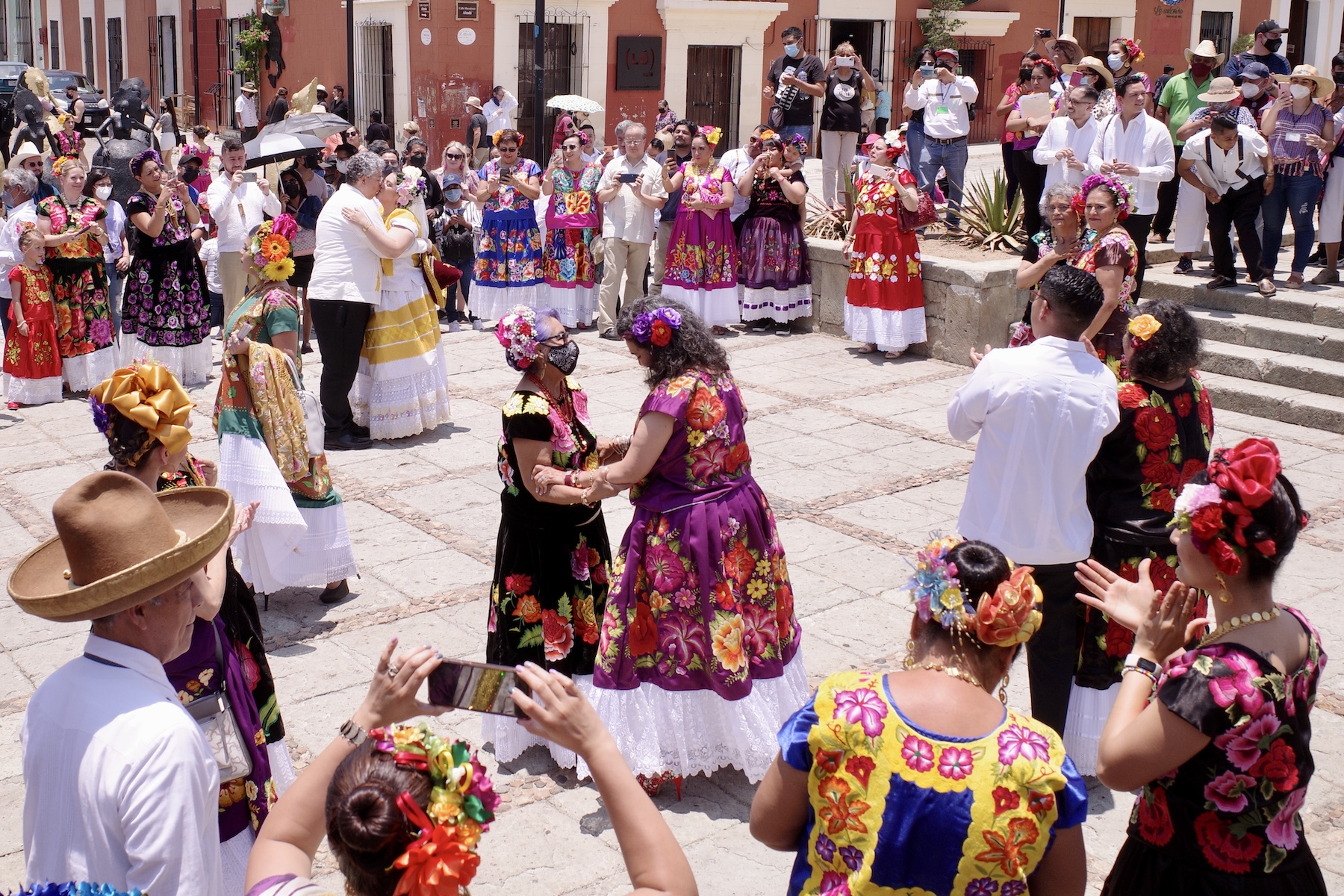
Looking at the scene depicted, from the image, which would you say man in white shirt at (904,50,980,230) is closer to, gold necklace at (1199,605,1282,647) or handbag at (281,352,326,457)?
handbag at (281,352,326,457)

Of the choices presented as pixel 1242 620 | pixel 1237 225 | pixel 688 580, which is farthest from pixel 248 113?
pixel 1242 620

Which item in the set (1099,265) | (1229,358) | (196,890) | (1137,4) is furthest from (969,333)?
(1137,4)

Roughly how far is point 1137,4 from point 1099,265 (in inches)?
943

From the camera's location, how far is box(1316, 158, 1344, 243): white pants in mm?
11219

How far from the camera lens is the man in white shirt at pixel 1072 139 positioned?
1034 centimetres

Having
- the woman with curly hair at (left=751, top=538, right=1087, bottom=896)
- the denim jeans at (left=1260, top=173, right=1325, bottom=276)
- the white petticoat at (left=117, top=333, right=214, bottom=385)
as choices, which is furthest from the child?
the denim jeans at (left=1260, top=173, right=1325, bottom=276)

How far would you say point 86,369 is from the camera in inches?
402

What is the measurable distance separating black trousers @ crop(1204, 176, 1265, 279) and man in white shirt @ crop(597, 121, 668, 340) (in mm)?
4693

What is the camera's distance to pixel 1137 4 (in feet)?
90.6

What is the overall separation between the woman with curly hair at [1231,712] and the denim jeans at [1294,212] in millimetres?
8920

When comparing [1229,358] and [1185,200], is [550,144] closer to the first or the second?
[1185,200]

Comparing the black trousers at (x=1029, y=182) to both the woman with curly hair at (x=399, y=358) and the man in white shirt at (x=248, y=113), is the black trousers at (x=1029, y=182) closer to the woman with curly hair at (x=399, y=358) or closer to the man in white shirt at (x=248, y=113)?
the woman with curly hair at (x=399, y=358)

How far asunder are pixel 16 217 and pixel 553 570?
6.88m

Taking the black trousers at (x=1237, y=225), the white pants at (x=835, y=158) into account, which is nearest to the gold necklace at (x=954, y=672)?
the black trousers at (x=1237, y=225)
